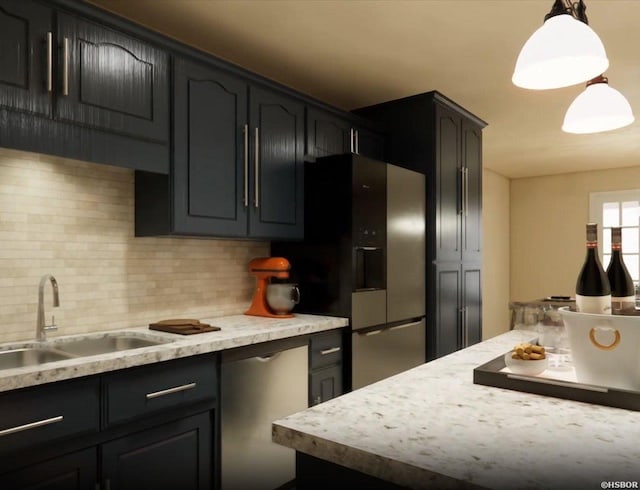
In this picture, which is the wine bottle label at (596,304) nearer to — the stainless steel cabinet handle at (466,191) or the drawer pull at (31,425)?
the drawer pull at (31,425)

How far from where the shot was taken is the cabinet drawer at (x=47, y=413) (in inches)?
57.5

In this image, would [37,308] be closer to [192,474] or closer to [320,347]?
[192,474]

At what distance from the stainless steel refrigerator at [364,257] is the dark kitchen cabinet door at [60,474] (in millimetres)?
1514

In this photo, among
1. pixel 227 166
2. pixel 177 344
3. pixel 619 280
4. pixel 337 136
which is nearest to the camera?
pixel 619 280

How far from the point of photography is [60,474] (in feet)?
5.21

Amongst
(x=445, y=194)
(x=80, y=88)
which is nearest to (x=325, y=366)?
(x=445, y=194)

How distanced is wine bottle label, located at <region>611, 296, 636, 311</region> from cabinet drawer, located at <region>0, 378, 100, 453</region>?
163 cm

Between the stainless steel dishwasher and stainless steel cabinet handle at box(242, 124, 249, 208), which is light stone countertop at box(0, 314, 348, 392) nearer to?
the stainless steel dishwasher

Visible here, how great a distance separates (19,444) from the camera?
58.3 inches

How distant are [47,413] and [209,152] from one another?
1404 mm

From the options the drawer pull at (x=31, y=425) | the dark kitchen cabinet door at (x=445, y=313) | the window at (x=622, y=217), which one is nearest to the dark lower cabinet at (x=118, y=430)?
the drawer pull at (x=31, y=425)

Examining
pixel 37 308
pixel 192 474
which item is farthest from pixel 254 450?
pixel 37 308

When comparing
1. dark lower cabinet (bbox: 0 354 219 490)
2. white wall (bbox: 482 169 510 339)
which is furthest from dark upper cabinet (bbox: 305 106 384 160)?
white wall (bbox: 482 169 510 339)

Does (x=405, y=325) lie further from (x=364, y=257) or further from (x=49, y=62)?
(x=49, y=62)
